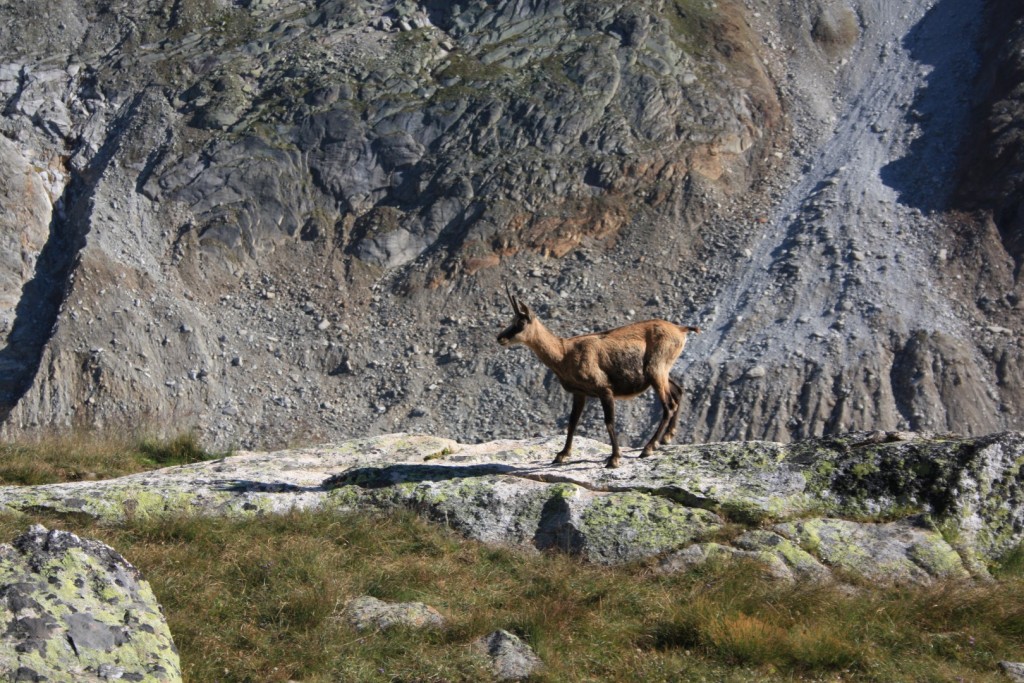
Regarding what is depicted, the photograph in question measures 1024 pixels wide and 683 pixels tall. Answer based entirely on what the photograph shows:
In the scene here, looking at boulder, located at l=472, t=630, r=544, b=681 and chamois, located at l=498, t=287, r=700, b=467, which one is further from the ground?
chamois, located at l=498, t=287, r=700, b=467

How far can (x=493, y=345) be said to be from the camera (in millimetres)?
38500

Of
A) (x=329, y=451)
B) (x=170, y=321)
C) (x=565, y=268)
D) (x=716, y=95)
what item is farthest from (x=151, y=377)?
(x=716, y=95)

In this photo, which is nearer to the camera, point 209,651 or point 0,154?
point 209,651

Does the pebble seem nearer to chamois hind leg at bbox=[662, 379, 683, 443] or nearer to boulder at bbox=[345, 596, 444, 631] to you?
chamois hind leg at bbox=[662, 379, 683, 443]

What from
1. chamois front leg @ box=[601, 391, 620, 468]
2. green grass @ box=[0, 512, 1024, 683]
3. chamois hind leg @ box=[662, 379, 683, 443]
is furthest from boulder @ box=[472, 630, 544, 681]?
chamois hind leg @ box=[662, 379, 683, 443]

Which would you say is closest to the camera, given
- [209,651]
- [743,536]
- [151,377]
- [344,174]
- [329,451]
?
[209,651]

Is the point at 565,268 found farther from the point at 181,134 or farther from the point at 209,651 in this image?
the point at 209,651

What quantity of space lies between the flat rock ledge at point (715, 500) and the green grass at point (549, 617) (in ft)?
1.77

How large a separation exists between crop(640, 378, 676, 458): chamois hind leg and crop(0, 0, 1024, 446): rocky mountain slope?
2073cm

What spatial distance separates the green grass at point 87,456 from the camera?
44.0 feet

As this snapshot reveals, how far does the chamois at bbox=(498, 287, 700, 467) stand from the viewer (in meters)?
12.4

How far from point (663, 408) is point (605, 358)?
1.00 m

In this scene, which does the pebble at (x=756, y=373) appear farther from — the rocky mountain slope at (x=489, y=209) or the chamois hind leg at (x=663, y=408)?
the chamois hind leg at (x=663, y=408)

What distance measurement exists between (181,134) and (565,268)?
1949 cm
